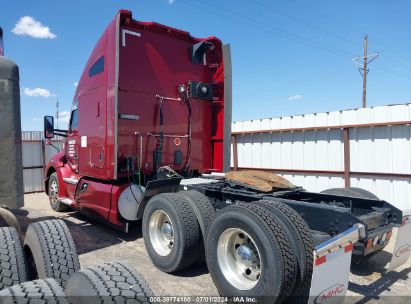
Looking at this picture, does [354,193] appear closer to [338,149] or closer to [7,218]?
[338,149]

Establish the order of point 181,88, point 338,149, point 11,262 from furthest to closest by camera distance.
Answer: point 338,149
point 181,88
point 11,262

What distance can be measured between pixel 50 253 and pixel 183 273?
228 centimetres

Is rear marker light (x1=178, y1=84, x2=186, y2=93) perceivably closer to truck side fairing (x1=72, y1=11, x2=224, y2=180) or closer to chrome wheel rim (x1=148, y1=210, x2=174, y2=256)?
truck side fairing (x1=72, y1=11, x2=224, y2=180)

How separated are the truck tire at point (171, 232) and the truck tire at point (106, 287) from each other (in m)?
2.33

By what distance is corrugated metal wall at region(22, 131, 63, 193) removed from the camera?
12.9 m

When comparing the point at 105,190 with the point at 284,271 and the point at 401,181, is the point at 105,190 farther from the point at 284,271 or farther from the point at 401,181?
the point at 401,181

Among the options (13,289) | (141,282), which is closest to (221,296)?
(141,282)

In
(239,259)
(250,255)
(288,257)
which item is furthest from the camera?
(239,259)

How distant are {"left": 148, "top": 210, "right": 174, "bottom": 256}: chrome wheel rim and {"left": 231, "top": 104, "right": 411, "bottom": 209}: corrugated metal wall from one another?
5.43 m

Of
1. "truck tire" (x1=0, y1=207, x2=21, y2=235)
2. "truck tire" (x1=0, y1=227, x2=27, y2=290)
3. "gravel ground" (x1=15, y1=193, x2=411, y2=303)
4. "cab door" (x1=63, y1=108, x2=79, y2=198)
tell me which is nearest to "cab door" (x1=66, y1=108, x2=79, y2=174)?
"cab door" (x1=63, y1=108, x2=79, y2=198)

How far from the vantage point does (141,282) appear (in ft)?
7.20

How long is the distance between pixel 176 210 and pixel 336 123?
572 cm

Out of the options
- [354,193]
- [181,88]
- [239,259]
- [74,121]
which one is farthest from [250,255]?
[74,121]

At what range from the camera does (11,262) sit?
262 centimetres
